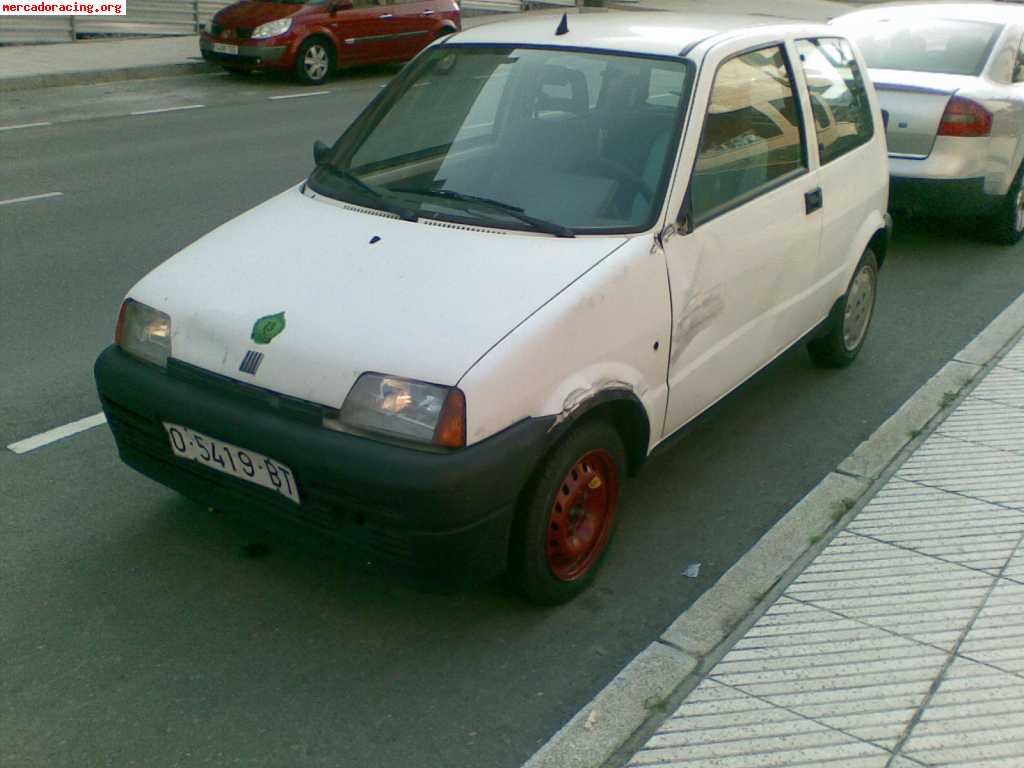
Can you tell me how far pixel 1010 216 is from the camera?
8.88 m

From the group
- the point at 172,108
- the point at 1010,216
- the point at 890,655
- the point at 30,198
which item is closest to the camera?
the point at 890,655

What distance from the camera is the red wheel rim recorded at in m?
3.82

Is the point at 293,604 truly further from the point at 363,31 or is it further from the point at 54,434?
the point at 363,31

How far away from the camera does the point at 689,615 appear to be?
3.87 metres

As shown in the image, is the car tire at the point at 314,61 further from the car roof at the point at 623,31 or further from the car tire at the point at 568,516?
the car tire at the point at 568,516

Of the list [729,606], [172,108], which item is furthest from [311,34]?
[729,606]

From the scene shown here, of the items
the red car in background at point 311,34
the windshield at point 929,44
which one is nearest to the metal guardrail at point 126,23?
the red car in background at point 311,34

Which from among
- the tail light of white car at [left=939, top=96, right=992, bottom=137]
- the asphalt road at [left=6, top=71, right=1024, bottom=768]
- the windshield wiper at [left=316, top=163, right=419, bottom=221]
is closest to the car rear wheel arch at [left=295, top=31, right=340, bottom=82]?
the asphalt road at [left=6, top=71, right=1024, bottom=768]

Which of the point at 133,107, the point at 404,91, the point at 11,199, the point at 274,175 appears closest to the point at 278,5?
the point at 133,107

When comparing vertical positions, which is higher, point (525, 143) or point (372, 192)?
point (525, 143)

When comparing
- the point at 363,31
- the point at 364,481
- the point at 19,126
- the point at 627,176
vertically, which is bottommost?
the point at 19,126

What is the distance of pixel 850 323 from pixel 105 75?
14148 millimetres

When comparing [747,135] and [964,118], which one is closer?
[747,135]

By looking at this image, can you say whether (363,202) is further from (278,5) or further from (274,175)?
(278,5)
